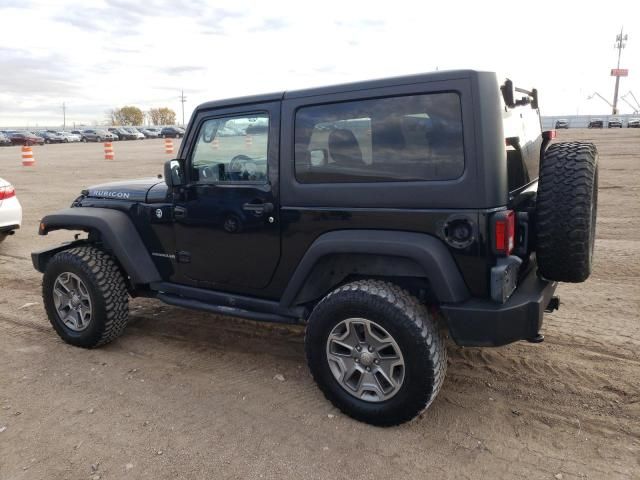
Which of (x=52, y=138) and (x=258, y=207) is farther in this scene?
(x=52, y=138)

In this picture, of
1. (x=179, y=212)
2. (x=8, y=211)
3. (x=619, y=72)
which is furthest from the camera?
(x=619, y=72)

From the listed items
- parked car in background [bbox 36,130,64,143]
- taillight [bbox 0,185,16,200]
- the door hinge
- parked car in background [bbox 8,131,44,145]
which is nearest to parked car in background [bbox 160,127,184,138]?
parked car in background [bbox 36,130,64,143]

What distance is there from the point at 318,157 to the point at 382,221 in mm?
615

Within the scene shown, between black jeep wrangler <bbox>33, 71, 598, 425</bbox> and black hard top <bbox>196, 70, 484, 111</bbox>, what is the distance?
11mm

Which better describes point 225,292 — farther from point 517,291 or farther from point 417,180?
point 517,291

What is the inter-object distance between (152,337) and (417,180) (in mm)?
2835

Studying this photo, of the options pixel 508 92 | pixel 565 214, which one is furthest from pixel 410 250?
pixel 508 92

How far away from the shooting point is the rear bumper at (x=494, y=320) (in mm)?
2871

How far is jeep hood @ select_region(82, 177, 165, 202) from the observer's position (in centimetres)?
428

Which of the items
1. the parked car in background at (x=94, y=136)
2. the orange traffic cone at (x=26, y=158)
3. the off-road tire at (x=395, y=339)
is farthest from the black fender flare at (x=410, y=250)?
the parked car in background at (x=94, y=136)

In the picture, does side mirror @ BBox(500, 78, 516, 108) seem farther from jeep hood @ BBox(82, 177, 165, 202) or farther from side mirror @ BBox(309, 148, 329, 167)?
jeep hood @ BBox(82, 177, 165, 202)

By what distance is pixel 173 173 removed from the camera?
381 cm

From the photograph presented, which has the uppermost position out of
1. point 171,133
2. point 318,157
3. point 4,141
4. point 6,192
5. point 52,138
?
point 171,133

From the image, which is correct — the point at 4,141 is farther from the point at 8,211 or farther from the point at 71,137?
the point at 8,211
